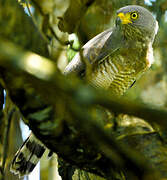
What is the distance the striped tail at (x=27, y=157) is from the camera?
373 centimetres

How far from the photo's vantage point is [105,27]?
5.24 m

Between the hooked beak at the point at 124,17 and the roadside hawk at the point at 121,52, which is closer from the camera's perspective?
the roadside hawk at the point at 121,52

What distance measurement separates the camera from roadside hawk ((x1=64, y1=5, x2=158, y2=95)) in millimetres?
4000

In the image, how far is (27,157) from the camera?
12.5ft

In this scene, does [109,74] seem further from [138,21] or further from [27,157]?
[27,157]

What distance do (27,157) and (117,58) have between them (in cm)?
160

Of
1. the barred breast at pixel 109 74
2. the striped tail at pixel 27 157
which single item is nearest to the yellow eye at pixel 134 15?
the barred breast at pixel 109 74

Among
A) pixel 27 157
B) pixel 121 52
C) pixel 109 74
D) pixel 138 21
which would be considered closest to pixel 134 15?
pixel 138 21

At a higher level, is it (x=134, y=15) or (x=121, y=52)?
(x=134, y=15)

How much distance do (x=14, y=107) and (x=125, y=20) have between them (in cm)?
248

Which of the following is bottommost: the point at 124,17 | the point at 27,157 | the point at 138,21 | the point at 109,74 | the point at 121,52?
the point at 27,157

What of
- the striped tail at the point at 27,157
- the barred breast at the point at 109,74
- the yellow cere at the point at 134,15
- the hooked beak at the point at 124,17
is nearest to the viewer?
the striped tail at the point at 27,157

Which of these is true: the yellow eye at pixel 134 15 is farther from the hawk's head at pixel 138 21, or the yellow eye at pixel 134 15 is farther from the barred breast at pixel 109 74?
the barred breast at pixel 109 74

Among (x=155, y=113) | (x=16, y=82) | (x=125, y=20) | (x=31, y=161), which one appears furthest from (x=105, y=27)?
(x=155, y=113)
